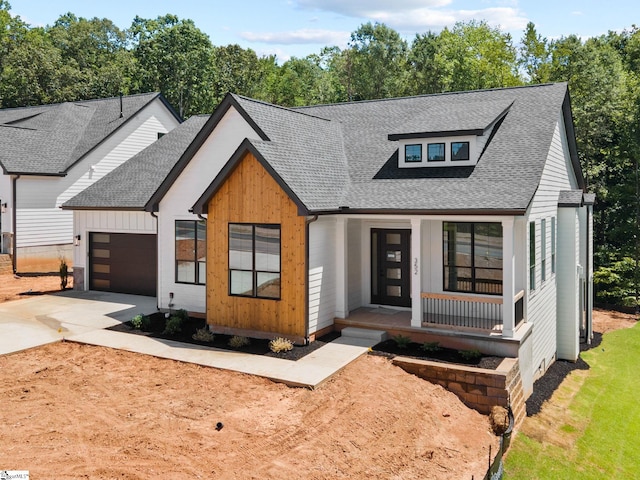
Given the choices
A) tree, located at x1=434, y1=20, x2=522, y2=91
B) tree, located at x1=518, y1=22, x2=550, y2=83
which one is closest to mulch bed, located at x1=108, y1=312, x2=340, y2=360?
tree, located at x1=518, y1=22, x2=550, y2=83

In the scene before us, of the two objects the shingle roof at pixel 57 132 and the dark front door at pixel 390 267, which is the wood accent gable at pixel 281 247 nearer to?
the dark front door at pixel 390 267

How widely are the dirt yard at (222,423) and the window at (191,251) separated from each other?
4222 mm

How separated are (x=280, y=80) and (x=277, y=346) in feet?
187

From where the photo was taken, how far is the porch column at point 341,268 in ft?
45.6

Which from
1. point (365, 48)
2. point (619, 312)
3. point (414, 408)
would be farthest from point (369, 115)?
point (365, 48)

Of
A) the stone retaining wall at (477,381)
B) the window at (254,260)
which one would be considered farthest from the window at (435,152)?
the stone retaining wall at (477,381)

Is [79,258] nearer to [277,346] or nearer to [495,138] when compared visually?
[277,346]

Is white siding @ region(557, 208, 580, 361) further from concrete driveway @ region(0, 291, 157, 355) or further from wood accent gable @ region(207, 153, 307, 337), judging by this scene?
concrete driveway @ region(0, 291, 157, 355)

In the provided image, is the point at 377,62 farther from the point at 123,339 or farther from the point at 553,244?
the point at 123,339

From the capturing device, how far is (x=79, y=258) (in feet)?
65.6

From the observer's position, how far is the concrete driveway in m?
13.5

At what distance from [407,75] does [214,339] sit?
134 ft

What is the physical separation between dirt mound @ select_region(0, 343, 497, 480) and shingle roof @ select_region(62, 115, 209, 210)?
789 centimetres

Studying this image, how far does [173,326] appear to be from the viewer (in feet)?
46.6
